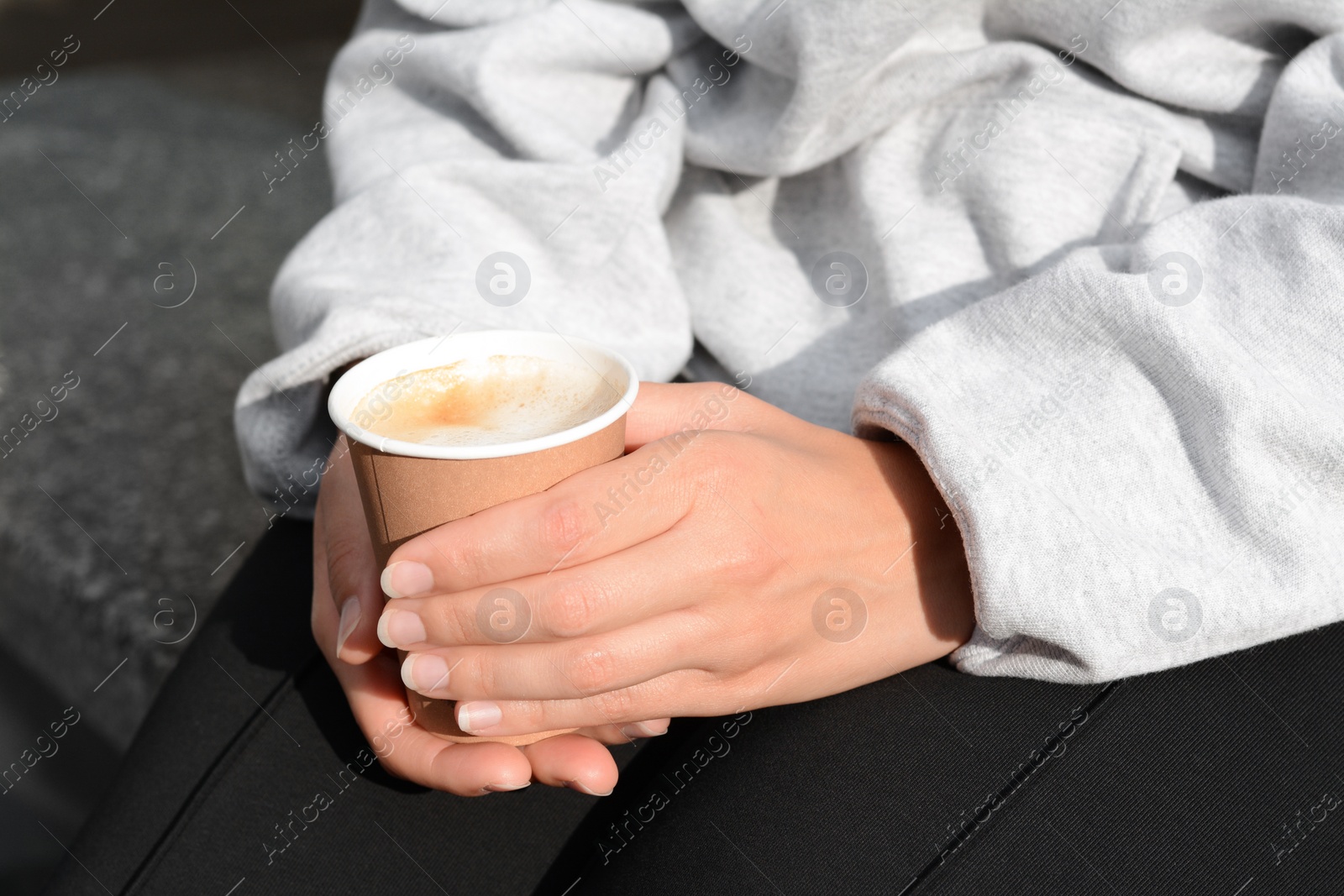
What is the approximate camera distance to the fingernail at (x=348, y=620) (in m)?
0.88

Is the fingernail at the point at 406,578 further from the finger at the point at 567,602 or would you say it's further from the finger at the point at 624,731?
the finger at the point at 624,731

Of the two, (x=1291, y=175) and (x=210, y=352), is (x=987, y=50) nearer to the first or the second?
(x=1291, y=175)

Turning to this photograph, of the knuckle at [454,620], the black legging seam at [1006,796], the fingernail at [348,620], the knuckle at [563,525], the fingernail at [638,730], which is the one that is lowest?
the black legging seam at [1006,796]

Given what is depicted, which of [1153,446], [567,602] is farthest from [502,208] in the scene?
[1153,446]

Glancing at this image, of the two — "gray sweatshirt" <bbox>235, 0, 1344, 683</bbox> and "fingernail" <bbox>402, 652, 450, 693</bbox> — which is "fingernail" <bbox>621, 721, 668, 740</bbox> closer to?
"fingernail" <bbox>402, 652, 450, 693</bbox>

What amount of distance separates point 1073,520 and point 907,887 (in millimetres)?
334

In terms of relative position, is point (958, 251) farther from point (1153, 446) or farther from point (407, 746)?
point (407, 746)

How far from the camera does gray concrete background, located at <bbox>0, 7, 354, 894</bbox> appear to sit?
1971 millimetres

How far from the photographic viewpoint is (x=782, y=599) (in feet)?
2.62

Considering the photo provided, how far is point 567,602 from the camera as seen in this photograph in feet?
2.33

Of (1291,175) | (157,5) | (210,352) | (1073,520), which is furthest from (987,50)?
(157,5)

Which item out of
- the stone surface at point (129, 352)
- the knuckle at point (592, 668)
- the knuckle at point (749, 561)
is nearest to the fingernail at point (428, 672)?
the knuckle at point (592, 668)

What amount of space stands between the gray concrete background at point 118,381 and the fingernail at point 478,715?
139 cm

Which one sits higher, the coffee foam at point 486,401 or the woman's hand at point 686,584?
the coffee foam at point 486,401
